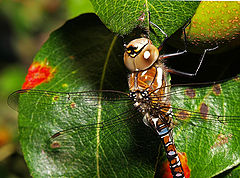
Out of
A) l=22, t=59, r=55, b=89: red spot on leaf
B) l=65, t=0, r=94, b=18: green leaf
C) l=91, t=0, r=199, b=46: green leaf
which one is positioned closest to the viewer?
l=91, t=0, r=199, b=46: green leaf

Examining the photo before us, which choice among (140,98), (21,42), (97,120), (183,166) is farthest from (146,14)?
(21,42)

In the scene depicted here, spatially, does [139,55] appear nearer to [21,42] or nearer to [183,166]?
[183,166]

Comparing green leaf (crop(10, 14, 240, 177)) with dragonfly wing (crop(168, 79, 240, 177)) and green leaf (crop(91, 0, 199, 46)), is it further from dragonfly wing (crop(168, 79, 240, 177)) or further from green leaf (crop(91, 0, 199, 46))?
green leaf (crop(91, 0, 199, 46))

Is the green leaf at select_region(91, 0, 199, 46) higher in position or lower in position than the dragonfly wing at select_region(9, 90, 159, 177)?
higher

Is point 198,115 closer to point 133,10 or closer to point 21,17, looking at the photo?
point 133,10

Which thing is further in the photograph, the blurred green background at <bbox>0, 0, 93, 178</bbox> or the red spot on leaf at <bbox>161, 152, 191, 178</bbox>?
→ the blurred green background at <bbox>0, 0, 93, 178</bbox>

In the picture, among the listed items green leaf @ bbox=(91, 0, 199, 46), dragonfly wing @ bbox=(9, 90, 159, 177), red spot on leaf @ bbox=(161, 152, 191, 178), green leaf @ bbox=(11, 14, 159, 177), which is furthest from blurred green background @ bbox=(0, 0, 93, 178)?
red spot on leaf @ bbox=(161, 152, 191, 178)

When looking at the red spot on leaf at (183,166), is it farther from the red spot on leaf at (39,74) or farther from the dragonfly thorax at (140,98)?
the red spot on leaf at (39,74)

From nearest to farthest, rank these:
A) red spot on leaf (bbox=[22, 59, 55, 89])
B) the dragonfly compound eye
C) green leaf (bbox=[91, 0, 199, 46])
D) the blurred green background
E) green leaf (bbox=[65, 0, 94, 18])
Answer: green leaf (bbox=[91, 0, 199, 46]), the dragonfly compound eye, red spot on leaf (bbox=[22, 59, 55, 89]), green leaf (bbox=[65, 0, 94, 18]), the blurred green background

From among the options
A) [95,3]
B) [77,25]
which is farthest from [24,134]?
[95,3]
